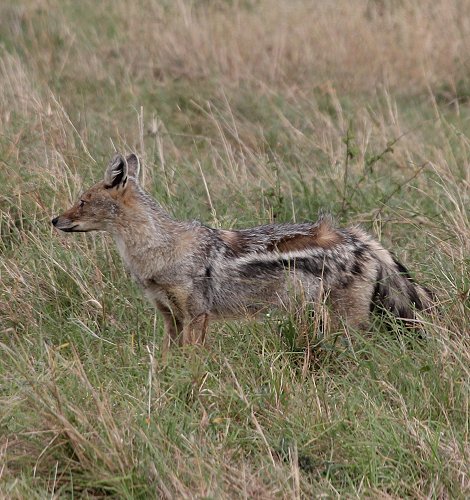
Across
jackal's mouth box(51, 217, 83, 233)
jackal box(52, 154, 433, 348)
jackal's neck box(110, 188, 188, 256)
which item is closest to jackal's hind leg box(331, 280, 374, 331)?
jackal box(52, 154, 433, 348)

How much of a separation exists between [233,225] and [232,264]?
115 centimetres

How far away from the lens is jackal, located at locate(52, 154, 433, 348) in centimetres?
627

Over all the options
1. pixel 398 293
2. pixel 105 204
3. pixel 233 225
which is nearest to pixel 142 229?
pixel 105 204

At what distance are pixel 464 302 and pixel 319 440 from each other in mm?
1419

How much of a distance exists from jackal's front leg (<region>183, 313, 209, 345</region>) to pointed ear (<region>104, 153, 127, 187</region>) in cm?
89

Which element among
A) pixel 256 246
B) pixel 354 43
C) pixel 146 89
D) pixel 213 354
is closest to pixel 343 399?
pixel 213 354

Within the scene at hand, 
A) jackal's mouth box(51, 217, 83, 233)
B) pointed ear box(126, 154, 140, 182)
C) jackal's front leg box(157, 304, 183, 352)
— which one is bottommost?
jackal's front leg box(157, 304, 183, 352)

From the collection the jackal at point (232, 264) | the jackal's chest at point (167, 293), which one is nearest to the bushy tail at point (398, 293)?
the jackal at point (232, 264)

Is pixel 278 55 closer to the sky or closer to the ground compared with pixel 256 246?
closer to the ground

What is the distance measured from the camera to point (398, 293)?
6.27 m

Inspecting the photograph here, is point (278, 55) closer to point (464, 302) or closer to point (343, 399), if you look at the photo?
point (464, 302)

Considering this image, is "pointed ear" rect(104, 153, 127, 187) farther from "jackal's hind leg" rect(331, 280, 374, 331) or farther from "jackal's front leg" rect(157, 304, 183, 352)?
"jackal's hind leg" rect(331, 280, 374, 331)

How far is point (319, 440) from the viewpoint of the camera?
5035 millimetres

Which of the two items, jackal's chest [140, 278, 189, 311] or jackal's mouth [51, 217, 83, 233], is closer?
A: jackal's chest [140, 278, 189, 311]
